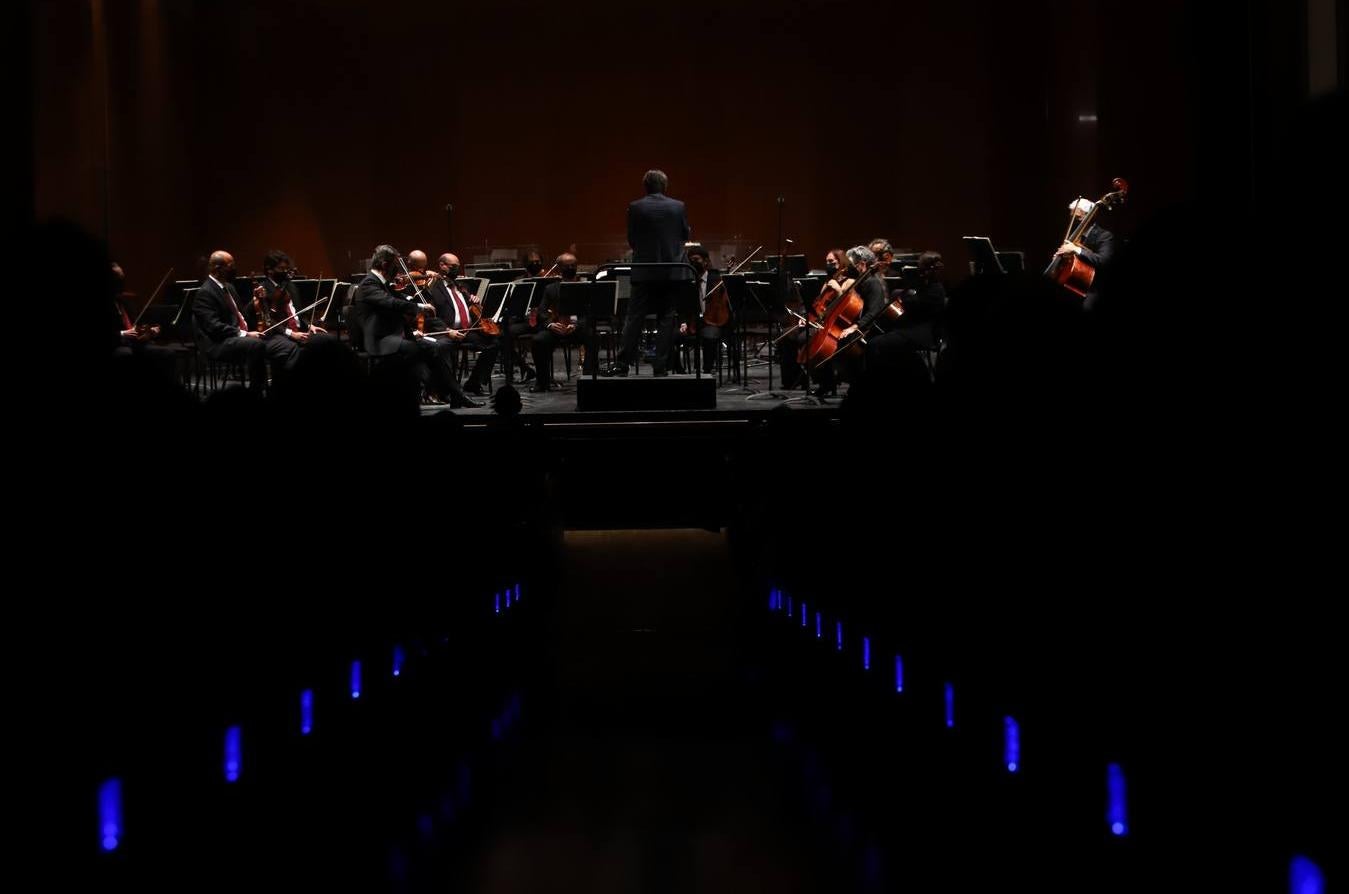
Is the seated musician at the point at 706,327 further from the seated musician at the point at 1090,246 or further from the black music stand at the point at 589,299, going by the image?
the seated musician at the point at 1090,246

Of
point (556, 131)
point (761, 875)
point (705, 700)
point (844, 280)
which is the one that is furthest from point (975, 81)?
point (761, 875)

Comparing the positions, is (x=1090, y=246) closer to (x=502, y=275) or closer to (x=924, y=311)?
(x=924, y=311)

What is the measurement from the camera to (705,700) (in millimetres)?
3559

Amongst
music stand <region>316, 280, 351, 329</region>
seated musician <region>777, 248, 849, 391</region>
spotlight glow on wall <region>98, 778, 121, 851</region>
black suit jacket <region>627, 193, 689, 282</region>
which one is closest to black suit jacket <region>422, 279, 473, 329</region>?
music stand <region>316, 280, 351, 329</region>

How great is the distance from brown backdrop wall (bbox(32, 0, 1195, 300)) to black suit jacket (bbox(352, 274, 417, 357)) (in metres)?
5.84

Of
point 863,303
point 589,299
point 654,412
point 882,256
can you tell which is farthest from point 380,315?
point 882,256

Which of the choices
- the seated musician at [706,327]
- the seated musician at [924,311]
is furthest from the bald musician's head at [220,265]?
the seated musician at [924,311]

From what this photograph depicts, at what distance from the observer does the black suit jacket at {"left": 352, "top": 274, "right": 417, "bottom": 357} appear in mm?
8938

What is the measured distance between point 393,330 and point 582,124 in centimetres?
638

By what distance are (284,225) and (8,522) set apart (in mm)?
13651

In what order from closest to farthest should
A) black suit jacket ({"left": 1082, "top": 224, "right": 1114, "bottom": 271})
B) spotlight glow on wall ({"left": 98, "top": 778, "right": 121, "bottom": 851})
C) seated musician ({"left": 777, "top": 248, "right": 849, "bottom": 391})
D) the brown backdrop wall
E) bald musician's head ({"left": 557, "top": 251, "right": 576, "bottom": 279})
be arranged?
spotlight glow on wall ({"left": 98, "top": 778, "right": 121, "bottom": 851})
black suit jacket ({"left": 1082, "top": 224, "right": 1114, "bottom": 271})
seated musician ({"left": 777, "top": 248, "right": 849, "bottom": 391})
bald musician's head ({"left": 557, "top": 251, "right": 576, "bottom": 279})
the brown backdrop wall

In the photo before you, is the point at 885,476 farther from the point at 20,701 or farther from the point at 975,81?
the point at 975,81

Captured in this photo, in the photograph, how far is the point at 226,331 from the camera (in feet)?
30.6

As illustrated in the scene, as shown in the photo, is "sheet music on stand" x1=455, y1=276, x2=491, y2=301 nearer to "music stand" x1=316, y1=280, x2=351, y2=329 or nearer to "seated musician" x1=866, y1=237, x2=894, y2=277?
"music stand" x1=316, y1=280, x2=351, y2=329
